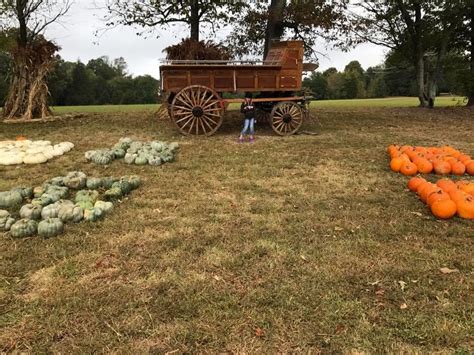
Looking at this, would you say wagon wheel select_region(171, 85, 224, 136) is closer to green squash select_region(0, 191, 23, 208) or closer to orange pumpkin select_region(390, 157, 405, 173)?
orange pumpkin select_region(390, 157, 405, 173)

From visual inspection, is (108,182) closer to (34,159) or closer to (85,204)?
(85,204)

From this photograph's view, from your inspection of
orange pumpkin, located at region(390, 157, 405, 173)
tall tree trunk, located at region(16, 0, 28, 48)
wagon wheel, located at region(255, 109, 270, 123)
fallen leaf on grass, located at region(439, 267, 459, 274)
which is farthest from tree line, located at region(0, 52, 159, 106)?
fallen leaf on grass, located at region(439, 267, 459, 274)

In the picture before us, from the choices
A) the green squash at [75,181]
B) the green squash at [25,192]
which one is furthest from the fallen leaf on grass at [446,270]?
the green squash at [25,192]

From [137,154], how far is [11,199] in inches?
118

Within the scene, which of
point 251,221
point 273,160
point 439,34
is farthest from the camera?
point 439,34

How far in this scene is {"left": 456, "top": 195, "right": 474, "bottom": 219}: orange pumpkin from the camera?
5316 millimetres

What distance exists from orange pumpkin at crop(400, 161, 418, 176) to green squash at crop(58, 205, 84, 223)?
547cm

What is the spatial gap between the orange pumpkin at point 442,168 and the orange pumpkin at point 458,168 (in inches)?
3.5

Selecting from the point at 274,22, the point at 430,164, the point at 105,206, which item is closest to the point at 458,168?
the point at 430,164

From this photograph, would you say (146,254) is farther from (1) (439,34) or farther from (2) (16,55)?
(1) (439,34)

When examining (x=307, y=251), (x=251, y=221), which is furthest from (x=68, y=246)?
(x=307, y=251)

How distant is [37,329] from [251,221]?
9.08 feet

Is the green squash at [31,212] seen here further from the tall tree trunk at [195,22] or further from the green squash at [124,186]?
the tall tree trunk at [195,22]

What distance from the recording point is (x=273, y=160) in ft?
28.1
